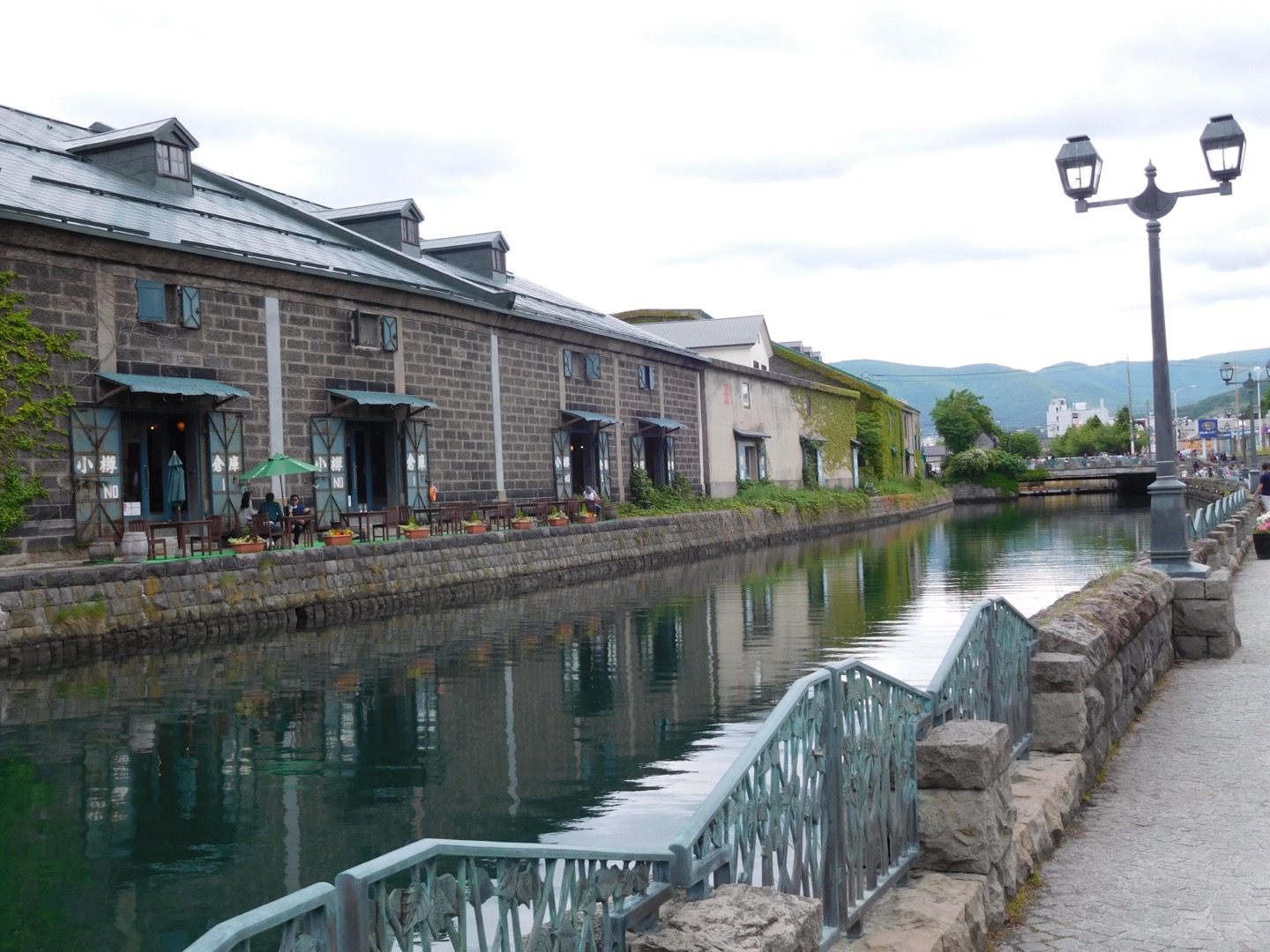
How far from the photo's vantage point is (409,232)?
110 ft

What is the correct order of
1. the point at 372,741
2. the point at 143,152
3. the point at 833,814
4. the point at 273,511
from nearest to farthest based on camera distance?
the point at 833,814 → the point at 372,741 → the point at 273,511 → the point at 143,152

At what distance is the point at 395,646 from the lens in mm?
16719

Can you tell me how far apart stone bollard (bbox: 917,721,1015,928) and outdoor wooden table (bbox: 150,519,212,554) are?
53.3ft

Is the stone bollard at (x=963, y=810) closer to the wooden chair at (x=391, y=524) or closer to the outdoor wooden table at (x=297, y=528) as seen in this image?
the outdoor wooden table at (x=297, y=528)

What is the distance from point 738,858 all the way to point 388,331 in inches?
954

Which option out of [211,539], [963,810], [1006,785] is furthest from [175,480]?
[963,810]

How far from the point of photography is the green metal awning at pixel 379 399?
988 inches

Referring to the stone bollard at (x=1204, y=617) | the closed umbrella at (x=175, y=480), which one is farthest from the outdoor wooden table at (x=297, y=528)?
the stone bollard at (x=1204, y=617)

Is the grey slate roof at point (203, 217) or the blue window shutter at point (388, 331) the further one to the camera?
the blue window shutter at point (388, 331)

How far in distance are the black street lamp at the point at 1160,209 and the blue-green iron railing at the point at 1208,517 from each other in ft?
8.63

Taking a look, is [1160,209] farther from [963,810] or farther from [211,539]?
[211,539]

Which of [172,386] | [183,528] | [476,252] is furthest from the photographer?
[476,252]

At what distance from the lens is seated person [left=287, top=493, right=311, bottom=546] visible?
21672 millimetres

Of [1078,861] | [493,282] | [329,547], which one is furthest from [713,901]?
[493,282]
